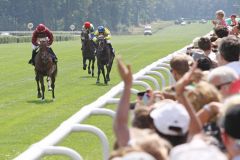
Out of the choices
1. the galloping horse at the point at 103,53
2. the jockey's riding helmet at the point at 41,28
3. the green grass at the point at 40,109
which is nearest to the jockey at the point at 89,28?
the green grass at the point at 40,109

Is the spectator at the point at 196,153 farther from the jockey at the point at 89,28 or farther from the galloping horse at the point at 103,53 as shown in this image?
the jockey at the point at 89,28

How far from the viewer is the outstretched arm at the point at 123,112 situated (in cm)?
393

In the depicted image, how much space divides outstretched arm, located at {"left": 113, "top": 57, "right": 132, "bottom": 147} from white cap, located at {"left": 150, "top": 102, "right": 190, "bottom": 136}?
186 millimetres

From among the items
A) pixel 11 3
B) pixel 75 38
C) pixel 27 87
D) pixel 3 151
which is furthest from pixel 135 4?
pixel 3 151

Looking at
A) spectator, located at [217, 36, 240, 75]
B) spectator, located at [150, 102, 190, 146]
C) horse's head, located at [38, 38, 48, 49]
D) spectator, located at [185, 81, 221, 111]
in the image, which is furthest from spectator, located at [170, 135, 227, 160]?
horse's head, located at [38, 38, 48, 49]

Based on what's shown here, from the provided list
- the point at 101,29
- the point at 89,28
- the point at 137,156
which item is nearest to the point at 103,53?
the point at 101,29

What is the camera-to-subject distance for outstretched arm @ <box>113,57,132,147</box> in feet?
12.9

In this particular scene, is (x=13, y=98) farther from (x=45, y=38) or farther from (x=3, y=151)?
(x=3, y=151)

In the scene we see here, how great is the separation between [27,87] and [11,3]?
98451 mm

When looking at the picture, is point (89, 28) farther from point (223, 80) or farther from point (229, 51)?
point (223, 80)

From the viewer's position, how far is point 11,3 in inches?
4626

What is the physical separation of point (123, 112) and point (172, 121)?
1.07ft

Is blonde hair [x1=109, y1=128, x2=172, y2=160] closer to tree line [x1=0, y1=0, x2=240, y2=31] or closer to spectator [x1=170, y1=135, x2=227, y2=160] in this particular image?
spectator [x1=170, y1=135, x2=227, y2=160]

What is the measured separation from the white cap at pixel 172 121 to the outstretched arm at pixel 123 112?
186 mm
